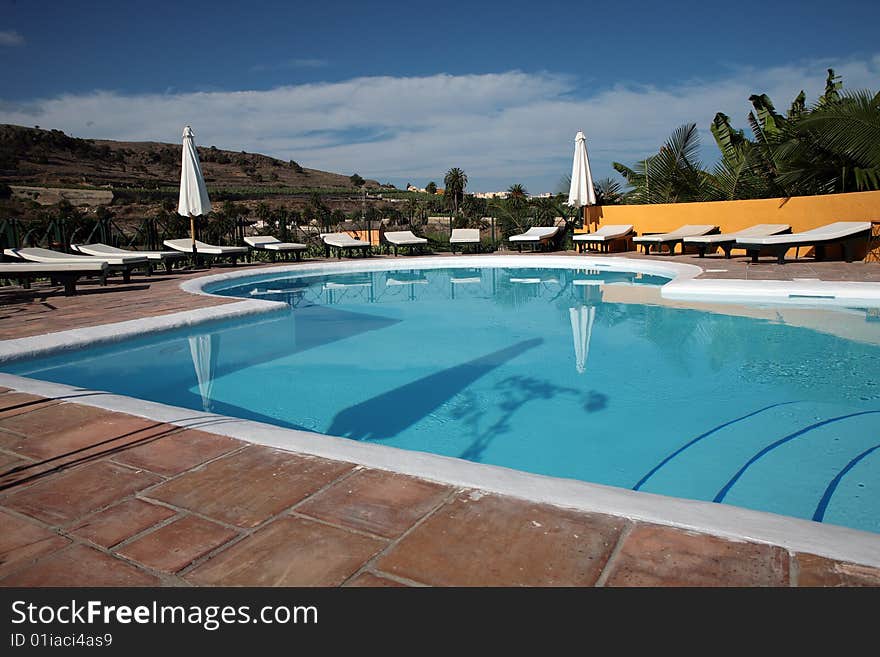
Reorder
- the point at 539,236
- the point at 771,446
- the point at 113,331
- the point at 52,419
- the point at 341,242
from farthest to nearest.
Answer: the point at 539,236 → the point at 341,242 → the point at 113,331 → the point at 771,446 → the point at 52,419

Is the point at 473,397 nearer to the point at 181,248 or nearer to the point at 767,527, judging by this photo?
the point at 767,527

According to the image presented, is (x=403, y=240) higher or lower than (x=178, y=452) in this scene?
higher

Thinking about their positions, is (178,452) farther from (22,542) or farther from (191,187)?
(191,187)

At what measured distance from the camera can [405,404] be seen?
4.91 meters

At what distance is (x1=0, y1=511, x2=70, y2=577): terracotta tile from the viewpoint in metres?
1.74

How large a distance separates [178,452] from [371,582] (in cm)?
144

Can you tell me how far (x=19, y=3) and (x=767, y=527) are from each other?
5.52 m

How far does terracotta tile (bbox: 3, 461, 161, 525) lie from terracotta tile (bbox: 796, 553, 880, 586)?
7.44 ft

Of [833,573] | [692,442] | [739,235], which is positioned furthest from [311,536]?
[739,235]

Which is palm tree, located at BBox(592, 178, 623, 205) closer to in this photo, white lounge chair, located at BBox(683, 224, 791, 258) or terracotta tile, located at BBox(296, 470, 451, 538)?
white lounge chair, located at BBox(683, 224, 791, 258)

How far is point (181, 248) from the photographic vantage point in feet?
47.8

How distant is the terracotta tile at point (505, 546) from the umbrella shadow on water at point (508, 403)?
1.88 meters

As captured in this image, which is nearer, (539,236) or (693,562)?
(693,562)
